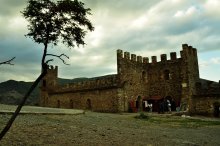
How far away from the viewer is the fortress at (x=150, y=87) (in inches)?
1375

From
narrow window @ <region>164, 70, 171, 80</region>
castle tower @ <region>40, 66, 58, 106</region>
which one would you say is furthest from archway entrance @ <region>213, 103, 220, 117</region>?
castle tower @ <region>40, 66, 58, 106</region>

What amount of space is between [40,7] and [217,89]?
97.6 ft

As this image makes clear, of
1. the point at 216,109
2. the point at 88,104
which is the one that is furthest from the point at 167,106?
the point at 88,104

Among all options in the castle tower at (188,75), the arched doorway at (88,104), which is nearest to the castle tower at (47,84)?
the arched doorway at (88,104)

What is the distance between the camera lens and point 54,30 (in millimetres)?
8242

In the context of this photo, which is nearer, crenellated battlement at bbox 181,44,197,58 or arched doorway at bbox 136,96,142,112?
crenellated battlement at bbox 181,44,197,58

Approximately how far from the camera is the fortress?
1375 inches

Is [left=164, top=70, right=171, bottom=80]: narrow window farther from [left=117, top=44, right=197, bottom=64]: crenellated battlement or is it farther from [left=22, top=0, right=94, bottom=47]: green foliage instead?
[left=22, top=0, right=94, bottom=47]: green foliage

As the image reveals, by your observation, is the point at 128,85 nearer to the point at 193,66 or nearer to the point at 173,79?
the point at 173,79

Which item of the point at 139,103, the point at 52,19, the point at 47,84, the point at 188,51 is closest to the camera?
the point at 52,19

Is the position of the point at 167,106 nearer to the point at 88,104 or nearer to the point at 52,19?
the point at 88,104

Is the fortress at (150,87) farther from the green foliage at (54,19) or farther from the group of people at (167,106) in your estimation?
the green foliage at (54,19)

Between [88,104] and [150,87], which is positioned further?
[150,87]

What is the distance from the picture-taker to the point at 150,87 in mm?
39500
